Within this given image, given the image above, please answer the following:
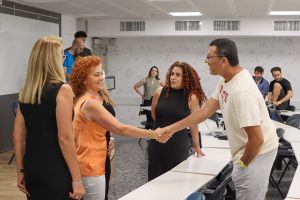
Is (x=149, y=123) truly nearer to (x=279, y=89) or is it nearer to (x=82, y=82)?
(x=279, y=89)

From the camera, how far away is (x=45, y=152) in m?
2.25

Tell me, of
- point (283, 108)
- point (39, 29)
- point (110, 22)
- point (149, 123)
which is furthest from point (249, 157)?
point (110, 22)

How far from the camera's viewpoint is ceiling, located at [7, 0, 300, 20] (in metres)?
6.95

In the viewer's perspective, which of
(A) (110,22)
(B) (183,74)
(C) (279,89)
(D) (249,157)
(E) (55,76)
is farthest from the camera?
(A) (110,22)

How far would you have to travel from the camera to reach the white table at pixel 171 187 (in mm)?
2578

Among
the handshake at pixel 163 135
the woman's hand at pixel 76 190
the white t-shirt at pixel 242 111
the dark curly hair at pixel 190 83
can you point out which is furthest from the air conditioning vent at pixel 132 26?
the woman's hand at pixel 76 190

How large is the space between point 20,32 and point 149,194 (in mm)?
5646

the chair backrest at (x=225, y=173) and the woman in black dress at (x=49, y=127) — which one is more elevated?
the woman in black dress at (x=49, y=127)

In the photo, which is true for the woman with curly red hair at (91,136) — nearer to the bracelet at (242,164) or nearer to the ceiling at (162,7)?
the bracelet at (242,164)

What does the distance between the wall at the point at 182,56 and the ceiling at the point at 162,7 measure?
110cm

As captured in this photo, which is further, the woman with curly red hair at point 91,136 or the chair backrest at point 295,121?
the chair backrest at point 295,121

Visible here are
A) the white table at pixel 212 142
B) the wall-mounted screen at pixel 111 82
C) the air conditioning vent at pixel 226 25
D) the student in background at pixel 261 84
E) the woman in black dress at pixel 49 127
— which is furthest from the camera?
the wall-mounted screen at pixel 111 82

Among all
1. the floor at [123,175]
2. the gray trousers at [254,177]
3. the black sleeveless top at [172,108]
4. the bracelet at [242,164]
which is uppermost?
the black sleeveless top at [172,108]

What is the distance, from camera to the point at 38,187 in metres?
2.30
